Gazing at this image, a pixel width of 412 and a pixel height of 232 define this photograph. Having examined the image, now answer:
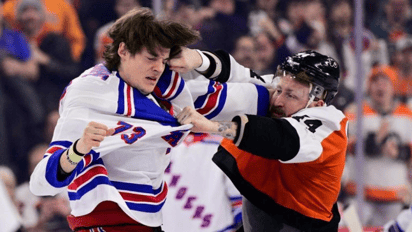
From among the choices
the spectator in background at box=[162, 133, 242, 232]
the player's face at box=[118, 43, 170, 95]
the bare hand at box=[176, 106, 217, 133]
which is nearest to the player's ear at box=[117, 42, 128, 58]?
the player's face at box=[118, 43, 170, 95]

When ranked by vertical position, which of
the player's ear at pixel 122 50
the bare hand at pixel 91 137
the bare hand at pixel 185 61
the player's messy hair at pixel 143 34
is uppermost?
the player's messy hair at pixel 143 34

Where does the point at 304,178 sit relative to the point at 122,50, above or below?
below

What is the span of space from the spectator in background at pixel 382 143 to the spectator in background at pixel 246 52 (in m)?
0.88

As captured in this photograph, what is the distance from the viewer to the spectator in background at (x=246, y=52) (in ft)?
15.8

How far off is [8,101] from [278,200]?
2.53m

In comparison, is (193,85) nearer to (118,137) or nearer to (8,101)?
(118,137)

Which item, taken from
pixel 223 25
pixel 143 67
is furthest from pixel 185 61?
pixel 223 25

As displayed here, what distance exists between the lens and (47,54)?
4.49m

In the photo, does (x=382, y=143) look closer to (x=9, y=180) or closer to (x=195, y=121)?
(x=9, y=180)

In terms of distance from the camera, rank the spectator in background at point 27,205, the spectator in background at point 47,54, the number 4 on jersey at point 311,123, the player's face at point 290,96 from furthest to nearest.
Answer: the spectator in background at point 47,54, the spectator in background at point 27,205, the player's face at point 290,96, the number 4 on jersey at point 311,123

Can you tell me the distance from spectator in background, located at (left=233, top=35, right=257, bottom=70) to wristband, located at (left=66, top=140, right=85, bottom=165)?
2.99 metres

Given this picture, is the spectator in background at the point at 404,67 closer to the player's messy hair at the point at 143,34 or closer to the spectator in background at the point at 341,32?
the spectator in background at the point at 341,32

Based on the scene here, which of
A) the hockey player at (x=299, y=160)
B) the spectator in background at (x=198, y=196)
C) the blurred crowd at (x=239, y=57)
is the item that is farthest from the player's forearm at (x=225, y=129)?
the blurred crowd at (x=239, y=57)

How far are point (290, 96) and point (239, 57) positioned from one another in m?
2.41
